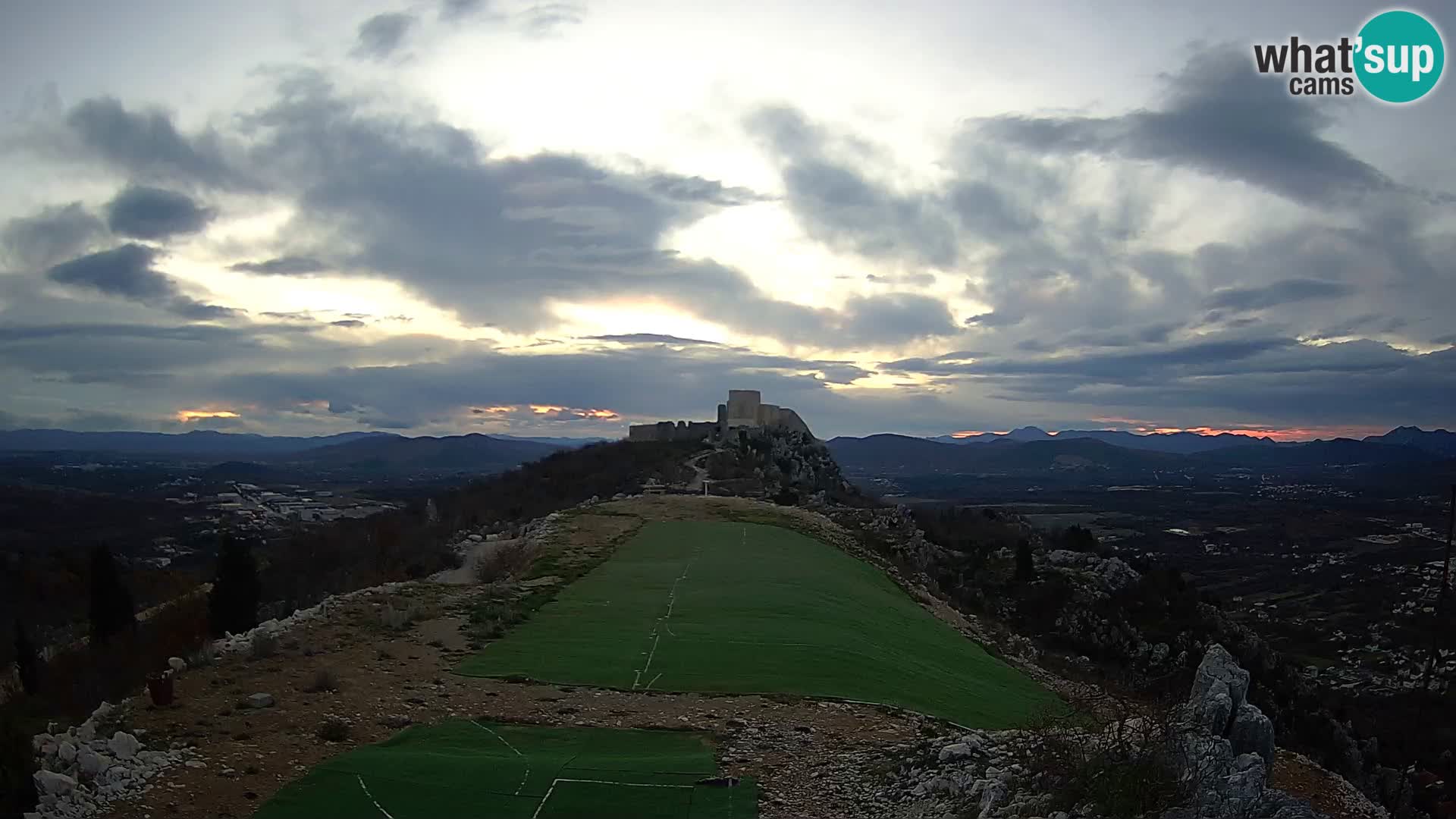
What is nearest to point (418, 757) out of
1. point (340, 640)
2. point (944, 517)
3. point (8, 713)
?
point (8, 713)

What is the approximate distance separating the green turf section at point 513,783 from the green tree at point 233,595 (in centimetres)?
1513

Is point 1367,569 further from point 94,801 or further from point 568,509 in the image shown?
point 94,801

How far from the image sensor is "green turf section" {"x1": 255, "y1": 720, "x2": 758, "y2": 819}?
9.00 metres

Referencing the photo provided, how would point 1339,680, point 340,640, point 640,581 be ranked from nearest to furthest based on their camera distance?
point 340,640, point 640,581, point 1339,680

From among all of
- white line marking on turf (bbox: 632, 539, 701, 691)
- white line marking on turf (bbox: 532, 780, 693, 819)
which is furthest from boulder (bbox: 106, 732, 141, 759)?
white line marking on turf (bbox: 632, 539, 701, 691)

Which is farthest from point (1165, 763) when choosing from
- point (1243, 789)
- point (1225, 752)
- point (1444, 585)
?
point (1444, 585)

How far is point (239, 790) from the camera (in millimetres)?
9008

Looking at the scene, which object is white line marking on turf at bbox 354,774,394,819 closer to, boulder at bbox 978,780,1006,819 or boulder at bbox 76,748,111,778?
boulder at bbox 76,748,111,778

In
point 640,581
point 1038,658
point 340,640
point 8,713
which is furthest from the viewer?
point 1038,658

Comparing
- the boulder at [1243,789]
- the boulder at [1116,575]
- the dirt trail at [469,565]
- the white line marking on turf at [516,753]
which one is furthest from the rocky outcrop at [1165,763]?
the boulder at [1116,575]

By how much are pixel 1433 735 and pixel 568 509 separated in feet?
116

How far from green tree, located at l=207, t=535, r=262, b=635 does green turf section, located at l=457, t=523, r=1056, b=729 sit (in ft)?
29.2

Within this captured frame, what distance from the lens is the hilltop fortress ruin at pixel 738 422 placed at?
79938mm

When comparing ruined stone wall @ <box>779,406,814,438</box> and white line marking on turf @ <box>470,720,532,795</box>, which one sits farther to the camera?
ruined stone wall @ <box>779,406,814,438</box>
